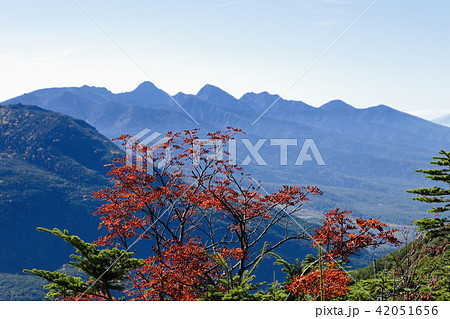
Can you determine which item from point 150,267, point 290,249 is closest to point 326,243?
point 150,267

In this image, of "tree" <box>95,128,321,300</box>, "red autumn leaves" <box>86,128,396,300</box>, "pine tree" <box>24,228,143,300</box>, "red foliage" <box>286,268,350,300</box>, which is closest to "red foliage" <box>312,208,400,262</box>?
"red autumn leaves" <box>86,128,396,300</box>

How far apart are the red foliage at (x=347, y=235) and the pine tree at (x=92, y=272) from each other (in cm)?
326

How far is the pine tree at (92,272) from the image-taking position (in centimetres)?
656

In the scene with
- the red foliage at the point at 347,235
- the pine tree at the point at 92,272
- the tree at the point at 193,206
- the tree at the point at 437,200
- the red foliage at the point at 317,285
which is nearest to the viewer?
the red foliage at the point at 317,285

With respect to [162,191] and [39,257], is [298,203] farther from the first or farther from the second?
[39,257]

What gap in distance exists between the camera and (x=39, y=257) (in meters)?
171

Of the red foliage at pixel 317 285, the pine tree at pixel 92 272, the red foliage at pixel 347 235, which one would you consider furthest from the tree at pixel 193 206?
the red foliage at pixel 317 285

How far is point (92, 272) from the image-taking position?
22.5ft

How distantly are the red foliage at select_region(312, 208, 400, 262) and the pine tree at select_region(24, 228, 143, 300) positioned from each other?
326 cm

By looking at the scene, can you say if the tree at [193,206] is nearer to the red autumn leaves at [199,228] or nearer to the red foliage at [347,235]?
the red autumn leaves at [199,228]

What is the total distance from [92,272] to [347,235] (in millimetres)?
4335

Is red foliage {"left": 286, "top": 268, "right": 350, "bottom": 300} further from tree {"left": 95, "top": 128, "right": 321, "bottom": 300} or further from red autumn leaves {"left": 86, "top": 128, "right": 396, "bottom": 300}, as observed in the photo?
tree {"left": 95, "top": 128, "right": 321, "bottom": 300}
